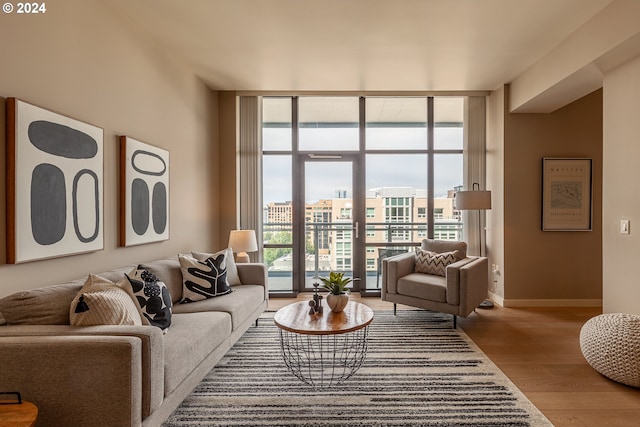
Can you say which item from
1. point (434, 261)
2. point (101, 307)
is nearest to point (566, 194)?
point (434, 261)

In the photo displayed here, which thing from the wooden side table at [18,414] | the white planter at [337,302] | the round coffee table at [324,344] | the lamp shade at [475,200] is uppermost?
the lamp shade at [475,200]

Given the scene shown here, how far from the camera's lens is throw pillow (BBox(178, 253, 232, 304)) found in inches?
114

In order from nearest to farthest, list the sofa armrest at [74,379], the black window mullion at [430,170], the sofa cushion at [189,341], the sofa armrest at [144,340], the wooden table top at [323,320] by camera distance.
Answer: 1. the sofa armrest at [74,379]
2. the sofa armrest at [144,340]
3. the sofa cushion at [189,341]
4. the wooden table top at [323,320]
5. the black window mullion at [430,170]

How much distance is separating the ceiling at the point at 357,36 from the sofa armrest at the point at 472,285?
85.6 inches

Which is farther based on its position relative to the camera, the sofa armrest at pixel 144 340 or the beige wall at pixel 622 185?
the beige wall at pixel 622 185

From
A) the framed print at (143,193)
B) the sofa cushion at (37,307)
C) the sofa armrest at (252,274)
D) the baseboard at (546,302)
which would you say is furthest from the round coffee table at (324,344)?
the baseboard at (546,302)

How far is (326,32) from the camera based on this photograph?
2.98 meters

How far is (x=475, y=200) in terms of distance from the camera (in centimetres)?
407

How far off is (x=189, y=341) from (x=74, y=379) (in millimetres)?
630

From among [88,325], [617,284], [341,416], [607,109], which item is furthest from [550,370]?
[88,325]

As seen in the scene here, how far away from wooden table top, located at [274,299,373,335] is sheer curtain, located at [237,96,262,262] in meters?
2.17

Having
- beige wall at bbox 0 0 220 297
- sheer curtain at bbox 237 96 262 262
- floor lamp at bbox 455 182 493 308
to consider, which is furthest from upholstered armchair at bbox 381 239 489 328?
beige wall at bbox 0 0 220 297

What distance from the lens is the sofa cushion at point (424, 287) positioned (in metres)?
3.47

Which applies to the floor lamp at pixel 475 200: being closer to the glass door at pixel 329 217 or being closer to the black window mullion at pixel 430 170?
the black window mullion at pixel 430 170
